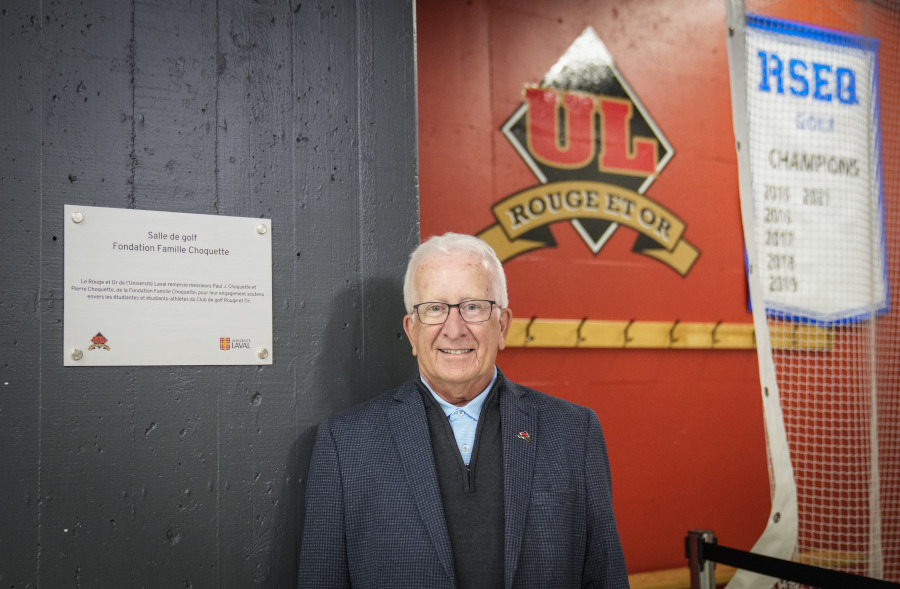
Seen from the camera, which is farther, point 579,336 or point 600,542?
point 579,336

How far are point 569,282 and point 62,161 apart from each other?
6.83 ft

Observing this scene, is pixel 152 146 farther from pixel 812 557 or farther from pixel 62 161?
pixel 812 557

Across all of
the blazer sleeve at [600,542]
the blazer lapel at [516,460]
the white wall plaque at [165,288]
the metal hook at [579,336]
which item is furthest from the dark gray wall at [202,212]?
the metal hook at [579,336]

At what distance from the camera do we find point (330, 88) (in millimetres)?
1726

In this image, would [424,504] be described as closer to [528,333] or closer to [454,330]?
[454,330]

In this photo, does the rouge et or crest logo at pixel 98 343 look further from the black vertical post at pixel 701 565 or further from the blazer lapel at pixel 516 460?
the black vertical post at pixel 701 565

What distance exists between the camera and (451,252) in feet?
5.38

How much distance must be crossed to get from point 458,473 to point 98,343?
0.75m

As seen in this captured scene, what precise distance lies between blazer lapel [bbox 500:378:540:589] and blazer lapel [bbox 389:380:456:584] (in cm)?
12

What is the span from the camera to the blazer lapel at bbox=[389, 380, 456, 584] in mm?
1470

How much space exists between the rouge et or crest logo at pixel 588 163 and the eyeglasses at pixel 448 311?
1329 millimetres

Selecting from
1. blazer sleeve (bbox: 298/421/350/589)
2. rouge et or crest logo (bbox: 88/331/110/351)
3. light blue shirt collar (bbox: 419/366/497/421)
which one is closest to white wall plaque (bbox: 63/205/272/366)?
rouge et or crest logo (bbox: 88/331/110/351)

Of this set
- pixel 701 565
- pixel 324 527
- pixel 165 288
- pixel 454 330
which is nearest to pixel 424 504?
pixel 324 527

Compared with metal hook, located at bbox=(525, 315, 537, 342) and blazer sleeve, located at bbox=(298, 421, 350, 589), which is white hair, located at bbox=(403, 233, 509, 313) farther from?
metal hook, located at bbox=(525, 315, 537, 342)
